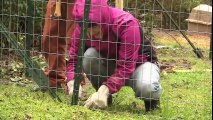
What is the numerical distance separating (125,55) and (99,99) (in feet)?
1.47

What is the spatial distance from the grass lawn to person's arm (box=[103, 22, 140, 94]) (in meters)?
0.27

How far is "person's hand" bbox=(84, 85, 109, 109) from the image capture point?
4445 millimetres

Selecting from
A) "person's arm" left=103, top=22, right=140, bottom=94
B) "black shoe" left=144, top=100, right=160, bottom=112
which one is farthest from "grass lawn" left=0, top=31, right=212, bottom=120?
"person's arm" left=103, top=22, right=140, bottom=94

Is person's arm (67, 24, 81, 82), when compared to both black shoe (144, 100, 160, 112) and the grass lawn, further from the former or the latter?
black shoe (144, 100, 160, 112)

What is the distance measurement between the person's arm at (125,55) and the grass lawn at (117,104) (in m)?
0.27

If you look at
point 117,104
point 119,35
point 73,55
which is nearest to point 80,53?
point 73,55

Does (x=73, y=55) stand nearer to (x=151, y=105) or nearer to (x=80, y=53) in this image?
(x=80, y=53)

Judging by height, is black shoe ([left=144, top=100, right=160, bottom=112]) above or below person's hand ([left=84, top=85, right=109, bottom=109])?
below

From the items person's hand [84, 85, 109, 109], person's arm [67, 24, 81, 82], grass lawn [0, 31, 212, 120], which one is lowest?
grass lawn [0, 31, 212, 120]

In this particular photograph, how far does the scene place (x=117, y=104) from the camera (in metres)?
4.95

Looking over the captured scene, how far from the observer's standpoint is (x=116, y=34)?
455 cm

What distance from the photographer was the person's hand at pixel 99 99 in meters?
4.45

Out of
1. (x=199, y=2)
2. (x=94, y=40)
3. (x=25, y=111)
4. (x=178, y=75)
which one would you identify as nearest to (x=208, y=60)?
(x=178, y=75)

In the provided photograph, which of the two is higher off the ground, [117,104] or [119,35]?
[119,35]
